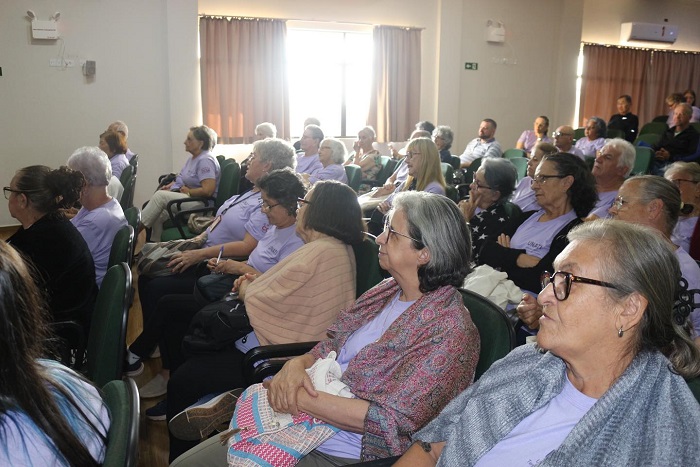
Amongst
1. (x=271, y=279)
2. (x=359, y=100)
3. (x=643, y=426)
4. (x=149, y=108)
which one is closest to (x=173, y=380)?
(x=271, y=279)

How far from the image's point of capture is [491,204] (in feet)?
11.7

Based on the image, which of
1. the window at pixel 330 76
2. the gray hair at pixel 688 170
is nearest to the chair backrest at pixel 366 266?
the gray hair at pixel 688 170

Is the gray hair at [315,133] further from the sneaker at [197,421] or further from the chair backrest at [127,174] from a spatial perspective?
the sneaker at [197,421]

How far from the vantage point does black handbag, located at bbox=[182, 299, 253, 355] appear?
94.7 inches

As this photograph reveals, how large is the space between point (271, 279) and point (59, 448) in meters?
1.43

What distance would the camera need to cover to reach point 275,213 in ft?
9.78

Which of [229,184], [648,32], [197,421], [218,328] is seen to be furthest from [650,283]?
[648,32]

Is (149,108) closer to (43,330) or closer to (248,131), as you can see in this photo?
(248,131)

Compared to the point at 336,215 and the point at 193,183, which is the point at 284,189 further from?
the point at 193,183

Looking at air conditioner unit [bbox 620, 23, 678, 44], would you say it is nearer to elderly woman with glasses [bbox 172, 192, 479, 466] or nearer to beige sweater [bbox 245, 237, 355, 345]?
beige sweater [bbox 245, 237, 355, 345]

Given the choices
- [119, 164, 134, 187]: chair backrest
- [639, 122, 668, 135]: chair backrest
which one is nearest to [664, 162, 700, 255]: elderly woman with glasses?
[119, 164, 134, 187]: chair backrest

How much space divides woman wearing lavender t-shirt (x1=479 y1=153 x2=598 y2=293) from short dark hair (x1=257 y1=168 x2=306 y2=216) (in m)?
1.04

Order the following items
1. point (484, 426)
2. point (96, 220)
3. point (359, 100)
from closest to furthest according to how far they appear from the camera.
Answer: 1. point (484, 426)
2. point (96, 220)
3. point (359, 100)

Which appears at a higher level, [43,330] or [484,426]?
[43,330]
